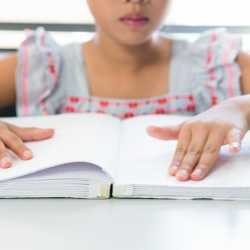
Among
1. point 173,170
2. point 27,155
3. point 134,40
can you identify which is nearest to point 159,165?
point 173,170

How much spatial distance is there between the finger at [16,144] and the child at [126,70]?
0.23 m

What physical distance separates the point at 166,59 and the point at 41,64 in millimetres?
225

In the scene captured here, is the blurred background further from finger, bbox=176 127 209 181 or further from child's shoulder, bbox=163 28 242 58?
finger, bbox=176 127 209 181

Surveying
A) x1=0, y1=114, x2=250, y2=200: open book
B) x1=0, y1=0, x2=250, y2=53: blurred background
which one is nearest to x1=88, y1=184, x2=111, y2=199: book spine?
x1=0, y1=114, x2=250, y2=200: open book

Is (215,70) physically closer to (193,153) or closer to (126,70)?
(126,70)

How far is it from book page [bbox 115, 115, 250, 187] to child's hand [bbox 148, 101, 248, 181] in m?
0.01

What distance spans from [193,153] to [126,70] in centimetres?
38

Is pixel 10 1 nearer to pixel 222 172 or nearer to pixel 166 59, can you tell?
pixel 166 59

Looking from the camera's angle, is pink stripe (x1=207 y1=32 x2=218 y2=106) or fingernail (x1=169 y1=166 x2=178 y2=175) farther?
pink stripe (x1=207 y1=32 x2=218 y2=106)

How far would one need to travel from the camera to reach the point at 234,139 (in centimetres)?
65

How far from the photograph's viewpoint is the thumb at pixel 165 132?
0.71 metres

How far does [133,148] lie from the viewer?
0.70 m

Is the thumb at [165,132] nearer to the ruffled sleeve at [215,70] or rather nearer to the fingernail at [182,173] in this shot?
the fingernail at [182,173]

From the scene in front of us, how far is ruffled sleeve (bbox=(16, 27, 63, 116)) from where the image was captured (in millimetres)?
933
